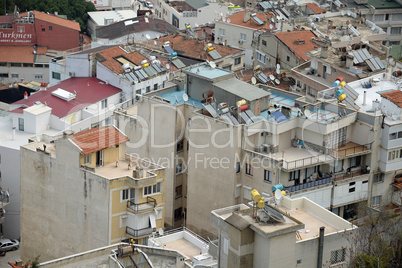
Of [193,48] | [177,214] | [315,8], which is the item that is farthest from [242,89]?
[315,8]

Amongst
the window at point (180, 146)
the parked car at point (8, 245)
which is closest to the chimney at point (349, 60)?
the window at point (180, 146)

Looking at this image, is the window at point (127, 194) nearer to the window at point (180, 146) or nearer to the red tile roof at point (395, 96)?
the window at point (180, 146)

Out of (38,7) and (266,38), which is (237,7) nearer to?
(266,38)

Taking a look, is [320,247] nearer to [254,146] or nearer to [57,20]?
[254,146]

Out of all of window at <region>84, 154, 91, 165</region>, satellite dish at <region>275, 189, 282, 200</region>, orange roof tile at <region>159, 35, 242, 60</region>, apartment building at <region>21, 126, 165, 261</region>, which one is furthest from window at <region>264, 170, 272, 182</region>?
orange roof tile at <region>159, 35, 242, 60</region>

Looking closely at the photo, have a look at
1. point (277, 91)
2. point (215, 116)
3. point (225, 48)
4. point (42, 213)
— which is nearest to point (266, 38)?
point (225, 48)

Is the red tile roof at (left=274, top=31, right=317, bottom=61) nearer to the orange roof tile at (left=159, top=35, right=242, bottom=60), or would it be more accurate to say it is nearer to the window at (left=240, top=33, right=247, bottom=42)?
the orange roof tile at (left=159, top=35, right=242, bottom=60)
